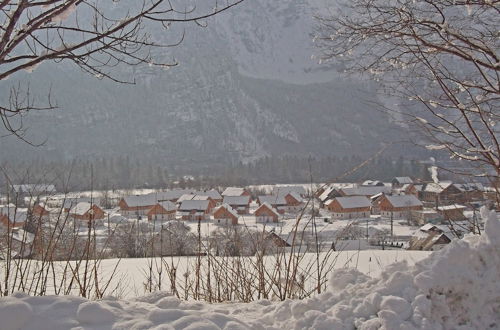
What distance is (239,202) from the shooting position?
108ft

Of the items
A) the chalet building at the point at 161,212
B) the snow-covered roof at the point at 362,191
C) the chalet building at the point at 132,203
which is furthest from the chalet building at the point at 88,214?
the snow-covered roof at the point at 362,191

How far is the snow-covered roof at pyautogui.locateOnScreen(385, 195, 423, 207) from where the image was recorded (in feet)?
89.4

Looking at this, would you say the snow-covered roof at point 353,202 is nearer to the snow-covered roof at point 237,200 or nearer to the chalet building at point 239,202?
the chalet building at point 239,202

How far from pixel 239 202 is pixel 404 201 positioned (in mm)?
11836

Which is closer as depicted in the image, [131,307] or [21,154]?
[131,307]

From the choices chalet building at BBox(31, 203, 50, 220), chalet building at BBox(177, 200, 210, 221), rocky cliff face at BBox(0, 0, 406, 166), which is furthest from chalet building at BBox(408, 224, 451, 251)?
rocky cliff face at BBox(0, 0, 406, 166)

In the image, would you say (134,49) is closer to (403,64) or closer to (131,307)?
(131,307)

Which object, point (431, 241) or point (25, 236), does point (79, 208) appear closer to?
point (25, 236)

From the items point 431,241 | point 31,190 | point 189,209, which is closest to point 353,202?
point 189,209

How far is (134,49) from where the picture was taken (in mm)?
2125

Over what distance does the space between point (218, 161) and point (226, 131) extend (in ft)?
40.2

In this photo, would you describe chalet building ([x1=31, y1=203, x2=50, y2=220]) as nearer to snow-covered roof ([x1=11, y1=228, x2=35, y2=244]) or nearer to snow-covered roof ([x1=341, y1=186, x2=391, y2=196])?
snow-covered roof ([x1=11, y1=228, x2=35, y2=244])

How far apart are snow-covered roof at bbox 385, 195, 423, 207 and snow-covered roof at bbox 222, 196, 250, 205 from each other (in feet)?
34.3

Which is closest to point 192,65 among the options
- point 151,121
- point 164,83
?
point 164,83
